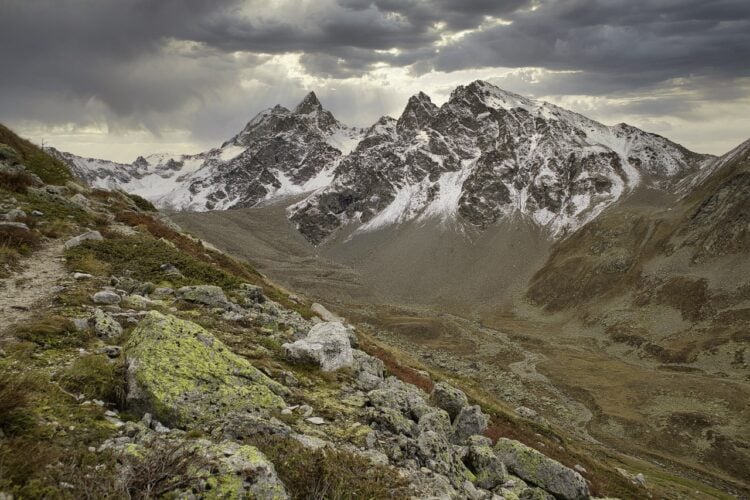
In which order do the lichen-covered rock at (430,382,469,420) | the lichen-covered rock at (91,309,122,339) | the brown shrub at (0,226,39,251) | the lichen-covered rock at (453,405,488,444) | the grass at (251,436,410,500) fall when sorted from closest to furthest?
the grass at (251,436,410,500), the lichen-covered rock at (91,309,122,339), the lichen-covered rock at (453,405,488,444), the lichen-covered rock at (430,382,469,420), the brown shrub at (0,226,39,251)

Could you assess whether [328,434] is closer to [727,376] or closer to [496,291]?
[727,376]

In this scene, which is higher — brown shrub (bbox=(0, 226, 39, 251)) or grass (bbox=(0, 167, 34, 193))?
grass (bbox=(0, 167, 34, 193))

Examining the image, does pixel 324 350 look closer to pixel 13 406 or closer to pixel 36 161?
pixel 13 406

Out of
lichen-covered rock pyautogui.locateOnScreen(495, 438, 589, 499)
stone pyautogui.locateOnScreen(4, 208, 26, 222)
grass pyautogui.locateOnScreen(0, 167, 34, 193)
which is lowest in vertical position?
lichen-covered rock pyautogui.locateOnScreen(495, 438, 589, 499)

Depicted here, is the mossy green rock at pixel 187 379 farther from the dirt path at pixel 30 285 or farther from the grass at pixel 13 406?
the dirt path at pixel 30 285

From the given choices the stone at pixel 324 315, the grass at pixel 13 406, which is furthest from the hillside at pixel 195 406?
the stone at pixel 324 315

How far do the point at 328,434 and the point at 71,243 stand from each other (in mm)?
17496

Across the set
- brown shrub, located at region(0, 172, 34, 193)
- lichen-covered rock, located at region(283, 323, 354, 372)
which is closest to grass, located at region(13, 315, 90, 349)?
lichen-covered rock, located at region(283, 323, 354, 372)

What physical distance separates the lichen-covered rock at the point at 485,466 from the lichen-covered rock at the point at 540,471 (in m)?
2.23

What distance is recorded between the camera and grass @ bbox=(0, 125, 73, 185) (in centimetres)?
3544

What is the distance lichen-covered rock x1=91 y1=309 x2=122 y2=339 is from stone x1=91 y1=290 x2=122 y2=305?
5.51 ft

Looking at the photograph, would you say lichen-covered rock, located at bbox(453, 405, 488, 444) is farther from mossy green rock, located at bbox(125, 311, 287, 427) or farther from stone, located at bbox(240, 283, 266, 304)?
stone, located at bbox(240, 283, 266, 304)

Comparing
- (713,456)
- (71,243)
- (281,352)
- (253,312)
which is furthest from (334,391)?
(713,456)

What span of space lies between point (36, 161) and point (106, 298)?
30.3 meters
